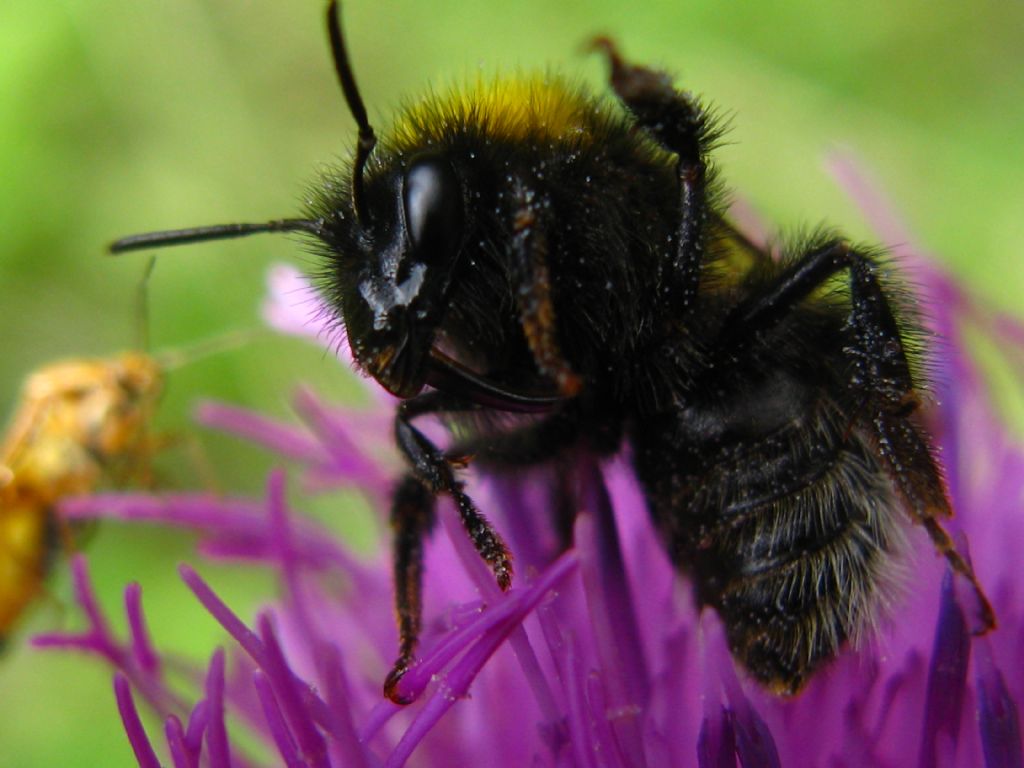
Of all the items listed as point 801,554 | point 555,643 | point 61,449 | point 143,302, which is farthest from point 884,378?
point 61,449

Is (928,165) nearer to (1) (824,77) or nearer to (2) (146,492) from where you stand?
(1) (824,77)

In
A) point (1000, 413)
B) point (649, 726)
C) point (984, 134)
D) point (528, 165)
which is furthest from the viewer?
point (984, 134)

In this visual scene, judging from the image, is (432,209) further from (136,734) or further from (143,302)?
(143,302)

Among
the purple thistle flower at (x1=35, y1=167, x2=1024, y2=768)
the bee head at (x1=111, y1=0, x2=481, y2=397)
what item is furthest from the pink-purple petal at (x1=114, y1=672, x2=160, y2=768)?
the bee head at (x1=111, y1=0, x2=481, y2=397)

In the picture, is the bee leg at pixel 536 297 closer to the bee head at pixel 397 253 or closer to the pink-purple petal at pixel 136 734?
the bee head at pixel 397 253

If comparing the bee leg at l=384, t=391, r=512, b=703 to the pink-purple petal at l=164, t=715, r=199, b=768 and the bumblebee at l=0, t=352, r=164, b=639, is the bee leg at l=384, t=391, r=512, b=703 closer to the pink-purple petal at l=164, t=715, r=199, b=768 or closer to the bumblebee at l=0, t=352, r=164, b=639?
the pink-purple petal at l=164, t=715, r=199, b=768

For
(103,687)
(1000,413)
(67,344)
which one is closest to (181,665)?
(103,687)
